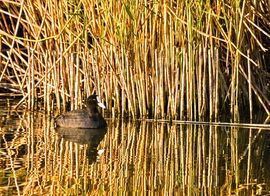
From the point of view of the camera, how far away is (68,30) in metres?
10.4

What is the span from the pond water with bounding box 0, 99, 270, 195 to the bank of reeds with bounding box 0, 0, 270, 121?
328 mm

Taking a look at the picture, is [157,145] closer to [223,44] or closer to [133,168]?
[133,168]

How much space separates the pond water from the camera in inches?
283

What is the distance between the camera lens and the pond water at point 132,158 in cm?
718

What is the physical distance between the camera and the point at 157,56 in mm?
10141

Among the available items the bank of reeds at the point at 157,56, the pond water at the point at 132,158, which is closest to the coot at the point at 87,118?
the pond water at the point at 132,158

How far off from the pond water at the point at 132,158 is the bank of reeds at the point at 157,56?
33cm

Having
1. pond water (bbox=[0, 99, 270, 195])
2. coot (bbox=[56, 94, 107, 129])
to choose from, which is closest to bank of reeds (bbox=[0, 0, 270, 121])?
coot (bbox=[56, 94, 107, 129])

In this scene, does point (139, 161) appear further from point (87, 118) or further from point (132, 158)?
point (87, 118)

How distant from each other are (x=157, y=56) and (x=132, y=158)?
2.07 meters

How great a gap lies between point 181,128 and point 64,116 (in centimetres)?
133

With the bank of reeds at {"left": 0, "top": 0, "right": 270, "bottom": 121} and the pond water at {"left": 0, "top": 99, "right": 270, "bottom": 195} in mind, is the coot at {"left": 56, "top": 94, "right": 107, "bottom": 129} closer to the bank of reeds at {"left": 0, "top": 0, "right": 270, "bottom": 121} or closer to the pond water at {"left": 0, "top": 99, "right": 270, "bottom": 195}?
the pond water at {"left": 0, "top": 99, "right": 270, "bottom": 195}

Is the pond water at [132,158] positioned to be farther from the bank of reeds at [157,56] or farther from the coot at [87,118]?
the bank of reeds at [157,56]

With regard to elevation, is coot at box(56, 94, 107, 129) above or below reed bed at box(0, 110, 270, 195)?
above
